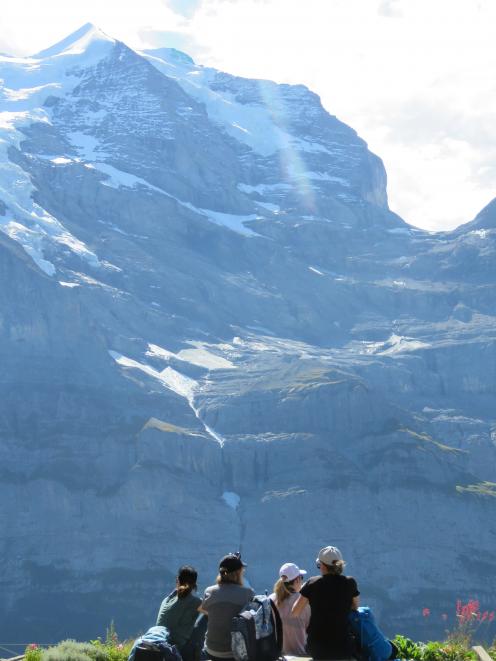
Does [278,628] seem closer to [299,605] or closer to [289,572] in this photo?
[299,605]

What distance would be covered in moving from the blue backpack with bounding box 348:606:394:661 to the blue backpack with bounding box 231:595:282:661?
1319 mm

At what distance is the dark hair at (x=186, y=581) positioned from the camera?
22.2m

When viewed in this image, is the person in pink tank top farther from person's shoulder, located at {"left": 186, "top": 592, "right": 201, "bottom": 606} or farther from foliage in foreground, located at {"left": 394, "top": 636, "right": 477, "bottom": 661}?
foliage in foreground, located at {"left": 394, "top": 636, "right": 477, "bottom": 661}

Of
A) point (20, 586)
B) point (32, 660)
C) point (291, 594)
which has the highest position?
point (20, 586)

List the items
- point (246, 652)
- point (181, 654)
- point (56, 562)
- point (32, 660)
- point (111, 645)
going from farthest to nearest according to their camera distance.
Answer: point (56, 562) → point (111, 645) → point (32, 660) → point (181, 654) → point (246, 652)

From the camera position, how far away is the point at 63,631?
605ft

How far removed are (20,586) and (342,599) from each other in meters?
178

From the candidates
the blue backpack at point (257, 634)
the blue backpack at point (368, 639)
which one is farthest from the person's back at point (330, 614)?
the blue backpack at point (257, 634)

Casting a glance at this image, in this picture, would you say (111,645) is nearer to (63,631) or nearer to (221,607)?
(221,607)

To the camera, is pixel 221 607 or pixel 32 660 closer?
pixel 221 607

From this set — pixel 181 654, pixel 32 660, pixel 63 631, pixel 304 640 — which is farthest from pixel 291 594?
pixel 63 631

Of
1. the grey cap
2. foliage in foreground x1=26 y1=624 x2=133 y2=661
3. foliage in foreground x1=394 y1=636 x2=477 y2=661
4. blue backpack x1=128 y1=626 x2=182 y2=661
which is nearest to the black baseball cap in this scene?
the grey cap

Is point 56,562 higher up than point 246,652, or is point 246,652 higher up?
point 56,562

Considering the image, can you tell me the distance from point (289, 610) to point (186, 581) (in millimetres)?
1924
